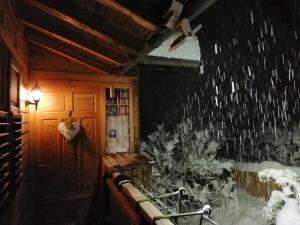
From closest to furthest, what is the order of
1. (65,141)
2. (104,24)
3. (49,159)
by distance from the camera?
(104,24) < (49,159) < (65,141)

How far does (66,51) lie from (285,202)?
Answer: 19.9ft

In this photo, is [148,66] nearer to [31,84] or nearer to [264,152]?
[31,84]

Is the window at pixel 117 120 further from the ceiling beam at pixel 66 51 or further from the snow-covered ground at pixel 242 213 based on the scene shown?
the snow-covered ground at pixel 242 213

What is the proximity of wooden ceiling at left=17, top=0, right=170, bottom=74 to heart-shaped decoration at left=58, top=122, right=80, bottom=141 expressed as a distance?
74.0 inches

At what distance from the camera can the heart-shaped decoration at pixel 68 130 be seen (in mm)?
6020

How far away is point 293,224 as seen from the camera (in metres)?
4.65

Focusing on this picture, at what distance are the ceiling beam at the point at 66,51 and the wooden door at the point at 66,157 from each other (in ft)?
2.04

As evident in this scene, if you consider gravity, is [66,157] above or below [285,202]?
above

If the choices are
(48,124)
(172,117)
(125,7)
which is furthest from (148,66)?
(125,7)

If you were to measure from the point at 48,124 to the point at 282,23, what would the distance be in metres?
9.85

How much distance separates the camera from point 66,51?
5.95 metres

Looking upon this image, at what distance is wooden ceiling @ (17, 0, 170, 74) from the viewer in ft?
10.1

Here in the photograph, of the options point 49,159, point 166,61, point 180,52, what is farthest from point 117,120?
point 180,52

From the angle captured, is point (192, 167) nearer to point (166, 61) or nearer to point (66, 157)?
point (166, 61)
